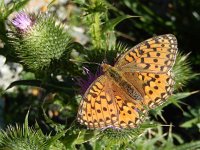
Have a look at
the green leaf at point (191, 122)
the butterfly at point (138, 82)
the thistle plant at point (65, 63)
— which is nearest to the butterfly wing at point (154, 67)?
the butterfly at point (138, 82)

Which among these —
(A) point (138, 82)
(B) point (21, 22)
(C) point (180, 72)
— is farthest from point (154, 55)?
(B) point (21, 22)

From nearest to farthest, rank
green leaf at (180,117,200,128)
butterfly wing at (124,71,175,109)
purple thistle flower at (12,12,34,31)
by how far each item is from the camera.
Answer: butterfly wing at (124,71,175,109)
purple thistle flower at (12,12,34,31)
green leaf at (180,117,200,128)

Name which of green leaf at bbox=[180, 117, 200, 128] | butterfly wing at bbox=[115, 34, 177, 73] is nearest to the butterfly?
butterfly wing at bbox=[115, 34, 177, 73]

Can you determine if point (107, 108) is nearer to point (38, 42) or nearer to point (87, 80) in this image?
point (87, 80)

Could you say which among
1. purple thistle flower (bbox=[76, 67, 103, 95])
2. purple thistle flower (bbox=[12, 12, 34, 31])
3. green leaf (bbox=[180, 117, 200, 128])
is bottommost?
green leaf (bbox=[180, 117, 200, 128])

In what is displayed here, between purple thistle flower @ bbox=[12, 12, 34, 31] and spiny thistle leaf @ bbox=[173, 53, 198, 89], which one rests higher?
purple thistle flower @ bbox=[12, 12, 34, 31]

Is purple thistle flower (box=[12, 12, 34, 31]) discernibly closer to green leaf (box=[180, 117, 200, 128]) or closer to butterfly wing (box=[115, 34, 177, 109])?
butterfly wing (box=[115, 34, 177, 109])
